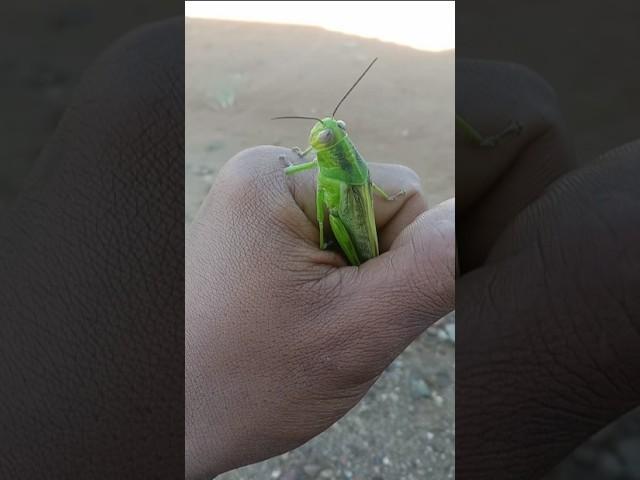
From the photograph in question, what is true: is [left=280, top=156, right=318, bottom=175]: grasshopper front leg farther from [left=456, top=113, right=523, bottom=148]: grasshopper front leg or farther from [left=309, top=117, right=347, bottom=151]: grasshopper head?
[left=456, top=113, right=523, bottom=148]: grasshopper front leg

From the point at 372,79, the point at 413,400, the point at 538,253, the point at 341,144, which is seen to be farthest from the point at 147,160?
the point at 372,79

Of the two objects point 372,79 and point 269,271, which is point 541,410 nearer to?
point 269,271

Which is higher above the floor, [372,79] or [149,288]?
[372,79]

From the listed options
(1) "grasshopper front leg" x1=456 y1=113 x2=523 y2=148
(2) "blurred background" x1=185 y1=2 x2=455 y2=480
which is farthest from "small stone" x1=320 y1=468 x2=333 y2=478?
(1) "grasshopper front leg" x1=456 y1=113 x2=523 y2=148

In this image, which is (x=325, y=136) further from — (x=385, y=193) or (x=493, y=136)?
(x=493, y=136)

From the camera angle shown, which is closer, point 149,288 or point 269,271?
point 149,288

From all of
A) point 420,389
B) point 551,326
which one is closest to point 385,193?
point 551,326
